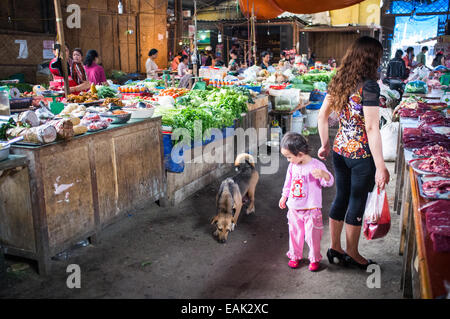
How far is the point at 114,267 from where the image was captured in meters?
4.00

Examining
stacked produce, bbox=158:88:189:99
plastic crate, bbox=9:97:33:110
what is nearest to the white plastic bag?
stacked produce, bbox=158:88:189:99

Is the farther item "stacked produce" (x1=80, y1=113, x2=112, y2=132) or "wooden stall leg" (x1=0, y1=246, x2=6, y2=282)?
"stacked produce" (x1=80, y1=113, x2=112, y2=132)

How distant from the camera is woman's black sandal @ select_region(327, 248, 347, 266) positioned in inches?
156

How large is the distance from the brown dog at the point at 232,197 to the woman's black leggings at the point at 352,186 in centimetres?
125

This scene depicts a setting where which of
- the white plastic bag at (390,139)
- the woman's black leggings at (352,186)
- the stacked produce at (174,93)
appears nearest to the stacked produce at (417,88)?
the white plastic bag at (390,139)

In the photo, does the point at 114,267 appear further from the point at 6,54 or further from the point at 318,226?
the point at 6,54

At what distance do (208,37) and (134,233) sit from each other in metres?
20.9

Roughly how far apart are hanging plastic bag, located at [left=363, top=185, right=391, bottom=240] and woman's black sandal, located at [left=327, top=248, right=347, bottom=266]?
387 mm

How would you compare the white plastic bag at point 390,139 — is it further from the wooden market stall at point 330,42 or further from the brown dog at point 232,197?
the wooden market stall at point 330,42

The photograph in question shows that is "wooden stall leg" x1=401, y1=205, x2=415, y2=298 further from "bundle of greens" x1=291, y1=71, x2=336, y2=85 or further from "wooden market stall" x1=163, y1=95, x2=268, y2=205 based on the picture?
"bundle of greens" x1=291, y1=71, x2=336, y2=85

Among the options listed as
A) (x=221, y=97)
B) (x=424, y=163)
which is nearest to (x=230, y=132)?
(x=221, y=97)

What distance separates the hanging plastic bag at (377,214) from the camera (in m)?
3.53

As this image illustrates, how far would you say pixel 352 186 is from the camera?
12.0 ft

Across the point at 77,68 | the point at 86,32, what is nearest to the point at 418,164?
the point at 77,68
